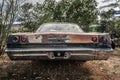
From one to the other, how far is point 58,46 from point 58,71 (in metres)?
1.24

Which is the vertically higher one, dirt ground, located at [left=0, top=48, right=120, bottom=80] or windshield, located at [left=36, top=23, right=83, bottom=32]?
windshield, located at [left=36, top=23, right=83, bottom=32]

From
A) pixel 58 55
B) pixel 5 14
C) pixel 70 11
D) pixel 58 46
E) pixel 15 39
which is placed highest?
pixel 5 14

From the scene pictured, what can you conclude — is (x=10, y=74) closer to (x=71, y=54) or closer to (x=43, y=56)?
(x=43, y=56)

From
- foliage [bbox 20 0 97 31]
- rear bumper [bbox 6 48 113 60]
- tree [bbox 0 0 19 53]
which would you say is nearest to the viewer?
rear bumper [bbox 6 48 113 60]

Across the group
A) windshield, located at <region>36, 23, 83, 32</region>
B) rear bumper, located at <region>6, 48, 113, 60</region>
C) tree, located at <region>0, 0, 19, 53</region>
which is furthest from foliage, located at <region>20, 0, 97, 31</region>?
rear bumper, located at <region>6, 48, 113, 60</region>

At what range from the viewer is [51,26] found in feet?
29.6

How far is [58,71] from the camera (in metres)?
8.17

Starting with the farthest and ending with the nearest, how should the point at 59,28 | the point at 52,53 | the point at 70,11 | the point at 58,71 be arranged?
the point at 70,11 < the point at 59,28 < the point at 58,71 < the point at 52,53

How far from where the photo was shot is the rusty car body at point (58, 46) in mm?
7059

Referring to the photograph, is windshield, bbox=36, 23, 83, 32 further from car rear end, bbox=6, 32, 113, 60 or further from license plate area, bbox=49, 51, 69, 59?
license plate area, bbox=49, 51, 69, 59

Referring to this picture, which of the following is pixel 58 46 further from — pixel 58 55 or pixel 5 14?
pixel 5 14

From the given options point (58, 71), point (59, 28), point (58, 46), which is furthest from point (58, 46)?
point (59, 28)

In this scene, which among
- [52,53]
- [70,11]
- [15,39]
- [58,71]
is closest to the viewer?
[52,53]

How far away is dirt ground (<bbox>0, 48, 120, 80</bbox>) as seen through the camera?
7691mm
